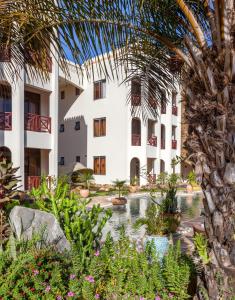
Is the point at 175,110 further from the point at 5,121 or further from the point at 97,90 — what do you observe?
the point at 5,121

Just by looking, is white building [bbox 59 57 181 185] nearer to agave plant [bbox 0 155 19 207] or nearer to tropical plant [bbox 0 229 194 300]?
agave plant [bbox 0 155 19 207]

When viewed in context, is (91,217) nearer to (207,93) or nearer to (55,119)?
(207,93)

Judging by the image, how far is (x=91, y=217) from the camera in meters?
5.67

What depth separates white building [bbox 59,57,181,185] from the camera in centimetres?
2381

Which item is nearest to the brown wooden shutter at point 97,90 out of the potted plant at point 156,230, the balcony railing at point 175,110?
the balcony railing at point 175,110

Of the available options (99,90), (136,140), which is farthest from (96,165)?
(99,90)

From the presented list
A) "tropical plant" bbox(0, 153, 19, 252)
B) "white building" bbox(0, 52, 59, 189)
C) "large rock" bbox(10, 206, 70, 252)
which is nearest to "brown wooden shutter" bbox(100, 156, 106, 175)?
"white building" bbox(0, 52, 59, 189)

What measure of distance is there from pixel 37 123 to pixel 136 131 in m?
11.4

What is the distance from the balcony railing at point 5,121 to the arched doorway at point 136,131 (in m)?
11.5

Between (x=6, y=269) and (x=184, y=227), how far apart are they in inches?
284

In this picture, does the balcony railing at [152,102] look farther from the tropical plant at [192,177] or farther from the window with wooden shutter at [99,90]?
the window with wooden shutter at [99,90]

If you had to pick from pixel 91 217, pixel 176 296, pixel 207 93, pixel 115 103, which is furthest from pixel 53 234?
pixel 115 103

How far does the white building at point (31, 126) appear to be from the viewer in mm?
16047

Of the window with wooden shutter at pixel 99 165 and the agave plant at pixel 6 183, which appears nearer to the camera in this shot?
the agave plant at pixel 6 183
